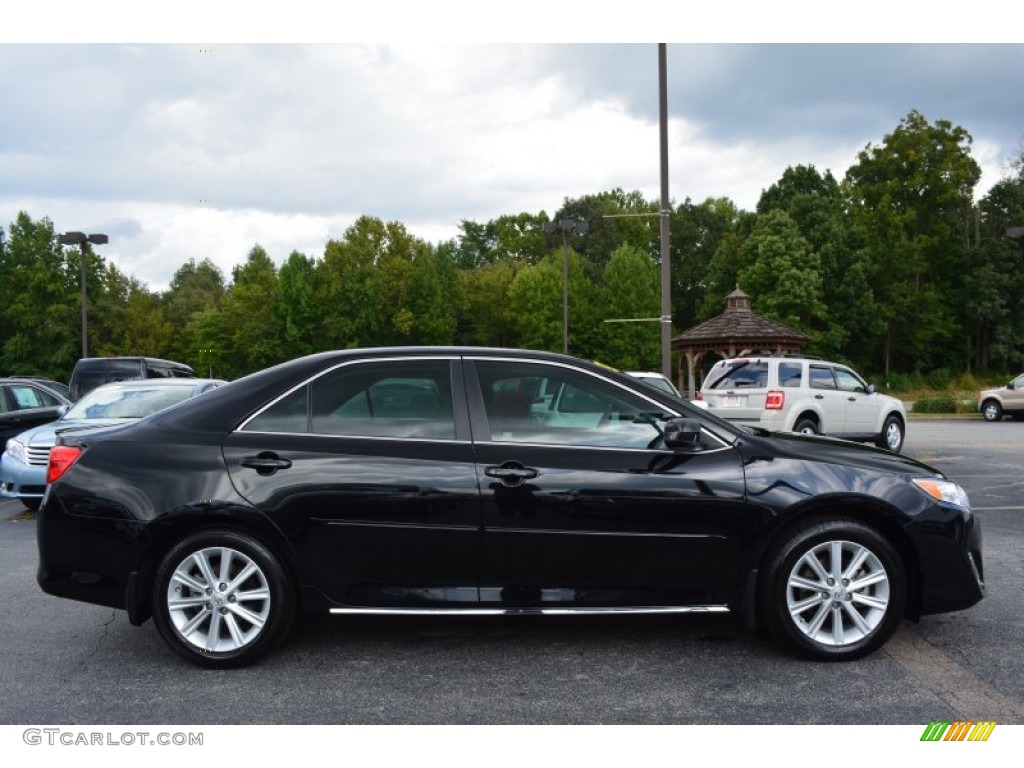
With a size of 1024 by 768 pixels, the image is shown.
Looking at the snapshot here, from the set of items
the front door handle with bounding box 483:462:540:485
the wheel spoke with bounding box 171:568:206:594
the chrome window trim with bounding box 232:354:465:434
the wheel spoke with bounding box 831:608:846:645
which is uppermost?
the chrome window trim with bounding box 232:354:465:434

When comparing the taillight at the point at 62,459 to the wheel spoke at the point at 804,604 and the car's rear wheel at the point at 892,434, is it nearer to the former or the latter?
the wheel spoke at the point at 804,604

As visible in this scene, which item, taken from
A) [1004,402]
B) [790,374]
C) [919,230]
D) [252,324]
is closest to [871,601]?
[790,374]

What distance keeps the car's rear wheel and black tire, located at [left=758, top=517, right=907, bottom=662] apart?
12513mm

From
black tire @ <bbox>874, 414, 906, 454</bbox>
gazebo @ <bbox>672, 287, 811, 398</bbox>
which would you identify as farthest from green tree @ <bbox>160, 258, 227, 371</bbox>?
black tire @ <bbox>874, 414, 906, 454</bbox>

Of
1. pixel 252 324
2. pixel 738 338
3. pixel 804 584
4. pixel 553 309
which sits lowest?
pixel 804 584

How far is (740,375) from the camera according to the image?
51.7 feet

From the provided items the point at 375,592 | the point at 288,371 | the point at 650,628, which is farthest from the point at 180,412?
the point at 650,628

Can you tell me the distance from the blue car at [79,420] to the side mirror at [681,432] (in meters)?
6.04

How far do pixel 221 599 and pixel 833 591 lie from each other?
10.1 feet

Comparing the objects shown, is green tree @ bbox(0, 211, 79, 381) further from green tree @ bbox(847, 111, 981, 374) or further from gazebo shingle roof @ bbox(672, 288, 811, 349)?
green tree @ bbox(847, 111, 981, 374)

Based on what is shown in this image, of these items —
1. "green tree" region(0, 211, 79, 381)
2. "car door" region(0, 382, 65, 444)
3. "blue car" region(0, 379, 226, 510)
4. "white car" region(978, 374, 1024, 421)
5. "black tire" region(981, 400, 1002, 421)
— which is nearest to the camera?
"blue car" region(0, 379, 226, 510)

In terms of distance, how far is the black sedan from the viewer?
4.41 metres

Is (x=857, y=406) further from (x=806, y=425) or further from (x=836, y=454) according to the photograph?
(x=836, y=454)

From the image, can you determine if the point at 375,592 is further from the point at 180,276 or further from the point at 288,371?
the point at 180,276
